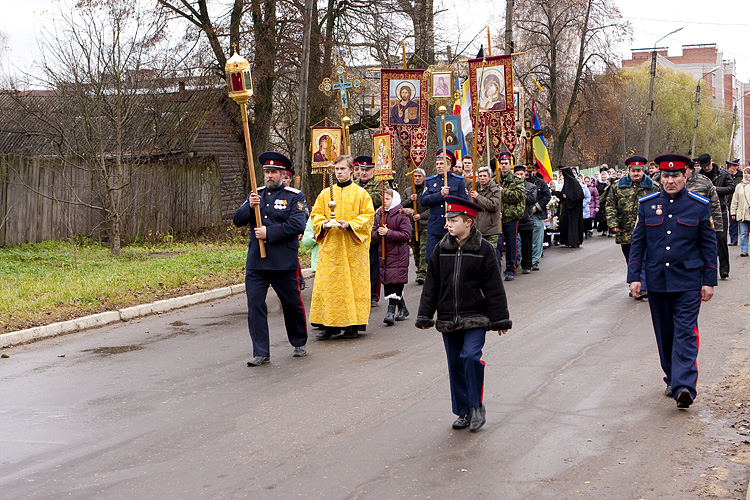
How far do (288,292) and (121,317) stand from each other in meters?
3.94

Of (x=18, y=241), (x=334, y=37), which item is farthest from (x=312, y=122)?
(x=18, y=241)

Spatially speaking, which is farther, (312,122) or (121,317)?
(312,122)

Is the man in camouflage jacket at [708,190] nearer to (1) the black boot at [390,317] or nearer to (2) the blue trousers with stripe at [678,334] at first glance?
(1) the black boot at [390,317]

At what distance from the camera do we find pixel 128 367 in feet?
28.7

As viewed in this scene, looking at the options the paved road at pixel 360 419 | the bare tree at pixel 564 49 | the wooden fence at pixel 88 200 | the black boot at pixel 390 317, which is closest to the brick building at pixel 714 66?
the bare tree at pixel 564 49

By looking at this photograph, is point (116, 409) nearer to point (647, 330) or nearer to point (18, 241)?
point (647, 330)

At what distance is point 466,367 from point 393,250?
527cm

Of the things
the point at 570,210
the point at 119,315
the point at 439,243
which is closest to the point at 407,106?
the point at 119,315

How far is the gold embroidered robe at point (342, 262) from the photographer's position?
385 inches

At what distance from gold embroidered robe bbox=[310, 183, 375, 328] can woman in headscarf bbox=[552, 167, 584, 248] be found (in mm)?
11628

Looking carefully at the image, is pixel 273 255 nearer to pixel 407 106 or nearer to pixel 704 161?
pixel 407 106

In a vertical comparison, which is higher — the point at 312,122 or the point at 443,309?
the point at 312,122


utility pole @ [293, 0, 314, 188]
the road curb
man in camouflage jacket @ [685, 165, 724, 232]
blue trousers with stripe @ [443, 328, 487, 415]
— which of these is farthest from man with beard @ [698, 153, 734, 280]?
blue trousers with stripe @ [443, 328, 487, 415]

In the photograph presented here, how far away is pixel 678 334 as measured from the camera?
6.73 metres
